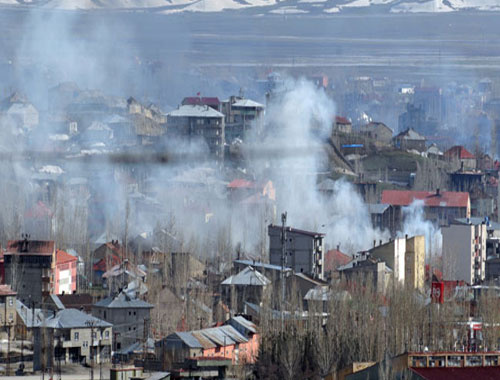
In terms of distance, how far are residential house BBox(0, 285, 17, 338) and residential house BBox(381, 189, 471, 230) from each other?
15722 millimetres

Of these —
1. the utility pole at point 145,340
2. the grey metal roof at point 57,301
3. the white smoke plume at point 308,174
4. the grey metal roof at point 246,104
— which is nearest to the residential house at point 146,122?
the grey metal roof at point 246,104

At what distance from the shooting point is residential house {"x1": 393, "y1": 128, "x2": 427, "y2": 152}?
52.8m

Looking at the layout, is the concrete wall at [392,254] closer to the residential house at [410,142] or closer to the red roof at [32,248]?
the red roof at [32,248]

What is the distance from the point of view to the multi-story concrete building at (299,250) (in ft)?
110

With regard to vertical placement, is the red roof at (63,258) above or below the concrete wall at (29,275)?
above

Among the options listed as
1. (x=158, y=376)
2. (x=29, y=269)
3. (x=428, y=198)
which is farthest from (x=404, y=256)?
(x=158, y=376)

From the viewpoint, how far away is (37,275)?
2975 centimetres

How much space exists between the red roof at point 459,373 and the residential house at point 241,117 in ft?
103

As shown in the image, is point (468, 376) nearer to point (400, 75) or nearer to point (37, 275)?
point (37, 275)

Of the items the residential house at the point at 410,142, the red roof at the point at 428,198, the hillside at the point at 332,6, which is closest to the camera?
the red roof at the point at 428,198

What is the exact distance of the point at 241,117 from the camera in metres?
52.1

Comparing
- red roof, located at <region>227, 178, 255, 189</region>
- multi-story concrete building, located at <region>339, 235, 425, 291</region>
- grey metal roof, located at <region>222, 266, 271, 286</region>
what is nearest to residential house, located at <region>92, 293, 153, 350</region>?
grey metal roof, located at <region>222, 266, 271, 286</region>

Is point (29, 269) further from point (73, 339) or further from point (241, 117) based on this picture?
point (241, 117)

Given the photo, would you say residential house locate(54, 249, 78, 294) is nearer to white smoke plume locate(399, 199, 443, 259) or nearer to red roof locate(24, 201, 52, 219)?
red roof locate(24, 201, 52, 219)
